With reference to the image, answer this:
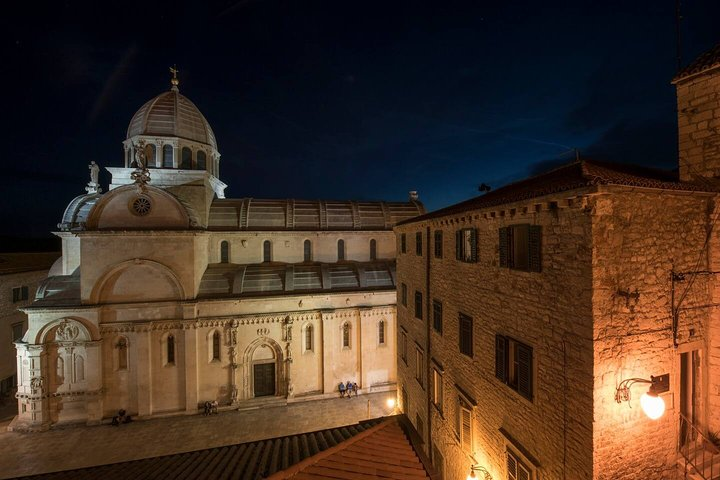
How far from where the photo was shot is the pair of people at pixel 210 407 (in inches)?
791

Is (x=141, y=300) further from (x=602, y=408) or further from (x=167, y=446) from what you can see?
(x=602, y=408)

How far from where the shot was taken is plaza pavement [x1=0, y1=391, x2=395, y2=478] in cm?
1598

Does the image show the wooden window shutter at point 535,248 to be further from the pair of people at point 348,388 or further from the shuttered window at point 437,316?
the pair of people at point 348,388

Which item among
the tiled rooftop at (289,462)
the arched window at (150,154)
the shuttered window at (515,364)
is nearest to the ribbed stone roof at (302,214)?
the arched window at (150,154)

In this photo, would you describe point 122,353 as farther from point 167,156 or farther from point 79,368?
point 167,156

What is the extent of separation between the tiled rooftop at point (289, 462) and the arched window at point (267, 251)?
1404 cm

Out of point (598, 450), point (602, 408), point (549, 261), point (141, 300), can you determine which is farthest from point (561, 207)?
point (141, 300)

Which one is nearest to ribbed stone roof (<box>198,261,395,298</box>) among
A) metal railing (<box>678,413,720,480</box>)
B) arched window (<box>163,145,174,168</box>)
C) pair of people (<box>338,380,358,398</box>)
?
pair of people (<box>338,380,358,398</box>)

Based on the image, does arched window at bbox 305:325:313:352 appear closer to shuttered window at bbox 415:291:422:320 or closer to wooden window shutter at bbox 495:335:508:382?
shuttered window at bbox 415:291:422:320

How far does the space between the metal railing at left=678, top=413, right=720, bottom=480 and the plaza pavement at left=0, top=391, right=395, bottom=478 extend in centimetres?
1510

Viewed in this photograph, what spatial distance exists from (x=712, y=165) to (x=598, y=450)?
7.79m

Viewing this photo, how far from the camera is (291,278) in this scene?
74.7 feet

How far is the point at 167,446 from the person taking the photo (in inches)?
674

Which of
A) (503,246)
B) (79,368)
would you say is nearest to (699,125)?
(503,246)
